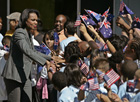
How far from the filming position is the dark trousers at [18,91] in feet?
21.8

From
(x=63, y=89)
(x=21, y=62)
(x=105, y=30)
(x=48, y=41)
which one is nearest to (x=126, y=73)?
(x=63, y=89)

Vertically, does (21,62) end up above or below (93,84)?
below

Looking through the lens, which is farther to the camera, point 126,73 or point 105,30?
point 105,30

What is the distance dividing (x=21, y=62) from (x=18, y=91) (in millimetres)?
456

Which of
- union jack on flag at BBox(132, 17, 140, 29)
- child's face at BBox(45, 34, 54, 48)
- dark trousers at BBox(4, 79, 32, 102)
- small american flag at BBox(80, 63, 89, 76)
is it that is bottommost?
dark trousers at BBox(4, 79, 32, 102)

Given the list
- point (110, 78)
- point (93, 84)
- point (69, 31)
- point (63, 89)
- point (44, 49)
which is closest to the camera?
point (110, 78)

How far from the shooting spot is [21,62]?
662cm

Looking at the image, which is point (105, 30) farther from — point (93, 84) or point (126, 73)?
point (93, 84)

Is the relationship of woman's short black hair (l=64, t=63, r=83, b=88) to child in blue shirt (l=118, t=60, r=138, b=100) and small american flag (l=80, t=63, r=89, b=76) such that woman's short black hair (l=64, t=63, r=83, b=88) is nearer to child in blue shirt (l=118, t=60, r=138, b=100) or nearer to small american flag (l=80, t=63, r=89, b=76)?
small american flag (l=80, t=63, r=89, b=76)

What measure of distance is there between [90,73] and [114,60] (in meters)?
0.81

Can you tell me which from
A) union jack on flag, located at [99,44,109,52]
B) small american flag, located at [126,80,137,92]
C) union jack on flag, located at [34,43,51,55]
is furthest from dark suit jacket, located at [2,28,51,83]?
small american flag, located at [126,80,137,92]

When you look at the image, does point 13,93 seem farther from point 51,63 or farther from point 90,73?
point 90,73

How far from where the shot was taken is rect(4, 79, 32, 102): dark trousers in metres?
6.64

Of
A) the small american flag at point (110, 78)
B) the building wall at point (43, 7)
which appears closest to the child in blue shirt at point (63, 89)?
the small american flag at point (110, 78)
